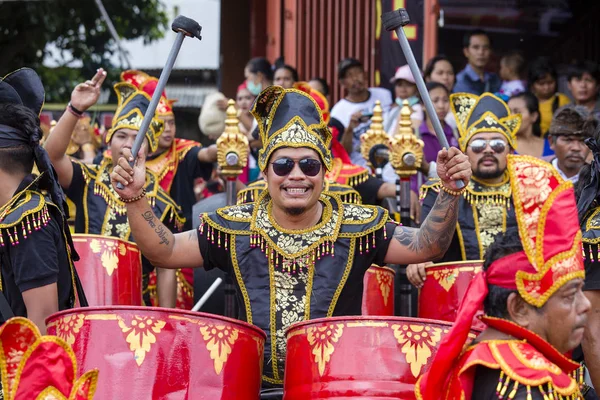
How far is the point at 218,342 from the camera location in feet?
13.8

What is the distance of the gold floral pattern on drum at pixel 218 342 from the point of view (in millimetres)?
4191

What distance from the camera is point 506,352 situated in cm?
346

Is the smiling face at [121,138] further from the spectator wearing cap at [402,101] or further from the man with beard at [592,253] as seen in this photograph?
the man with beard at [592,253]

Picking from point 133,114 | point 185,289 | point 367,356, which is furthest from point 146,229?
point 185,289

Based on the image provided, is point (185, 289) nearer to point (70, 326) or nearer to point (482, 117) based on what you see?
point (482, 117)

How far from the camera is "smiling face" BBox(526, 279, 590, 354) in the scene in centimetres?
350

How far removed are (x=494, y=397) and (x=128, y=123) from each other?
406 cm

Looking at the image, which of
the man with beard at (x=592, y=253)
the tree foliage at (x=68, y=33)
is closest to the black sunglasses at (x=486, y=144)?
the man with beard at (x=592, y=253)

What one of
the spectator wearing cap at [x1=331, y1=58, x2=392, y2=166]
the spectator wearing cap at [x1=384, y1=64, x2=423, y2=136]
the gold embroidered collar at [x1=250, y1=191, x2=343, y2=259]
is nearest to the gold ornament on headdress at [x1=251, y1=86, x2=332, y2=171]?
the gold embroidered collar at [x1=250, y1=191, x2=343, y2=259]

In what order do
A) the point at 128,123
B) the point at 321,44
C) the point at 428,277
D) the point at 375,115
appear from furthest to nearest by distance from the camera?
the point at 321,44 → the point at 375,115 → the point at 128,123 → the point at 428,277

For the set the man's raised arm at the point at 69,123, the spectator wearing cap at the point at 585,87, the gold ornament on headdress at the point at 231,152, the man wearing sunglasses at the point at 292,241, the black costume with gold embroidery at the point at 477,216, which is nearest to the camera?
the man wearing sunglasses at the point at 292,241

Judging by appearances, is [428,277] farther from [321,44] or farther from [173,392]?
[321,44]

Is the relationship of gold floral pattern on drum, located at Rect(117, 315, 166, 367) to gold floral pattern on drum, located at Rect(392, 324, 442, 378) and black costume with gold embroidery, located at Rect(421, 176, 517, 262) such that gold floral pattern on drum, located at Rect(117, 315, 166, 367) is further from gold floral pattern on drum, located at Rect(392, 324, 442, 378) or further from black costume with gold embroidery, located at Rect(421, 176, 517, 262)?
black costume with gold embroidery, located at Rect(421, 176, 517, 262)

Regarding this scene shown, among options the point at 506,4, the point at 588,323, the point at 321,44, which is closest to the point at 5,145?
the point at 588,323
